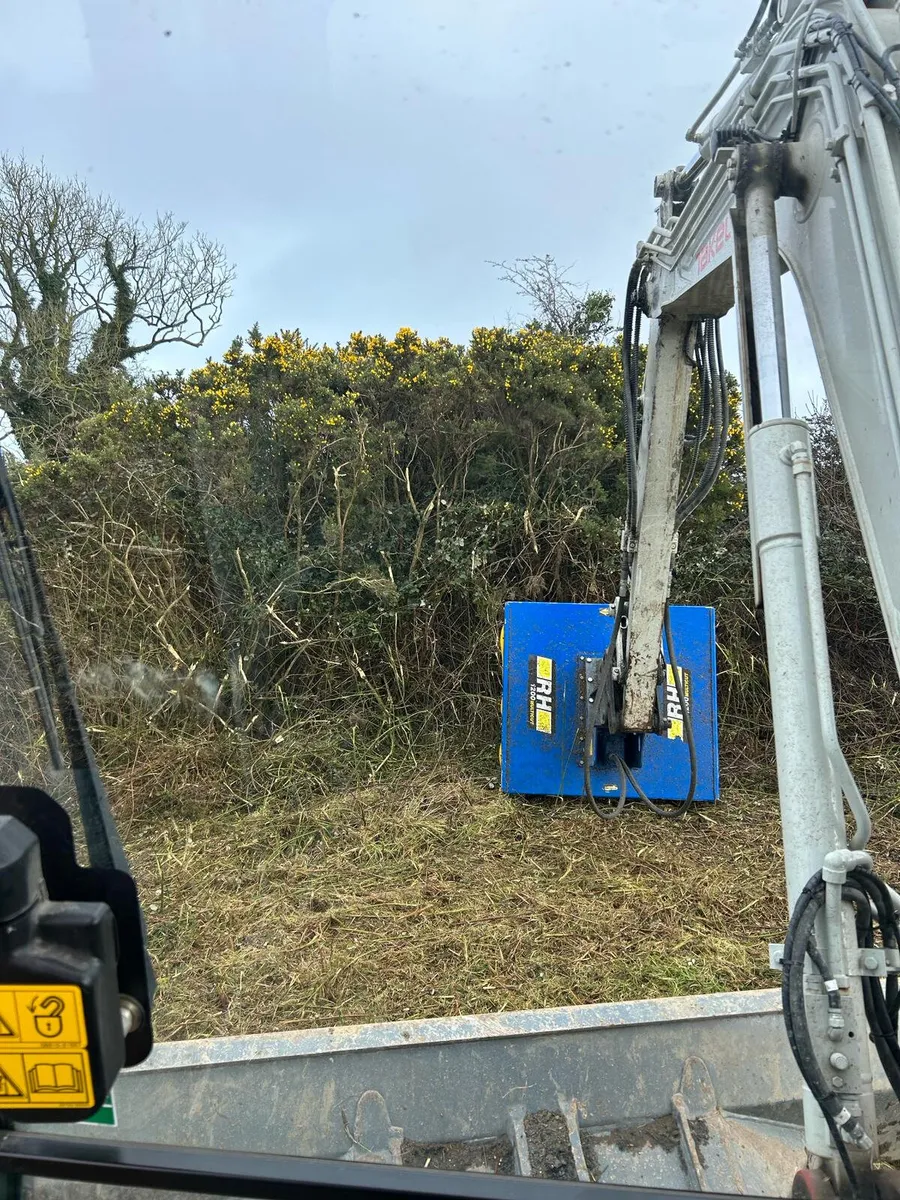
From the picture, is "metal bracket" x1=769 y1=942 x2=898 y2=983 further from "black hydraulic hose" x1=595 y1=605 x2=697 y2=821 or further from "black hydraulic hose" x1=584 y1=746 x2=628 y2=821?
"black hydraulic hose" x1=584 y1=746 x2=628 y2=821

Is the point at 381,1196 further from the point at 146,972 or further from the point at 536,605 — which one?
the point at 536,605

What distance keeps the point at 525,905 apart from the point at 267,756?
2.02 meters

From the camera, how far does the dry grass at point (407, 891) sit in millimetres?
3023

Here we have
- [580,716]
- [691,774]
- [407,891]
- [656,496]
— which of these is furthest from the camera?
[580,716]

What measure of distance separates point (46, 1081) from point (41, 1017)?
0.07 meters

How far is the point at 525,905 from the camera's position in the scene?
142 inches

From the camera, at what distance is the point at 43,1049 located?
0.70 metres

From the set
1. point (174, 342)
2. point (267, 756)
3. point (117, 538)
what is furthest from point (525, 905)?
point (117, 538)

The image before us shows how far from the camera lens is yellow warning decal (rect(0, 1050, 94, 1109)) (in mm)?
705

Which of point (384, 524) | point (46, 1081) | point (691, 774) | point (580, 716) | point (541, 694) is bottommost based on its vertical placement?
point (46, 1081)

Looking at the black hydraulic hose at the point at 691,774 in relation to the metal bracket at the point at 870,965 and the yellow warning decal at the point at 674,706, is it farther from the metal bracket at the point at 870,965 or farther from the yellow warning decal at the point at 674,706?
the metal bracket at the point at 870,965

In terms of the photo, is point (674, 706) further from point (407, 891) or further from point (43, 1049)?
point (43, 1049)

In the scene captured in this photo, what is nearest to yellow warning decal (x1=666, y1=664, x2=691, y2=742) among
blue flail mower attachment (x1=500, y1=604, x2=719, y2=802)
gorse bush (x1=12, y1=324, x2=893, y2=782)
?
blue flail mower attachment (x1=500, y1=604, x2=719, y2=802)

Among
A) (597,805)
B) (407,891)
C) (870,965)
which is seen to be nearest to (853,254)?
(870,965)
